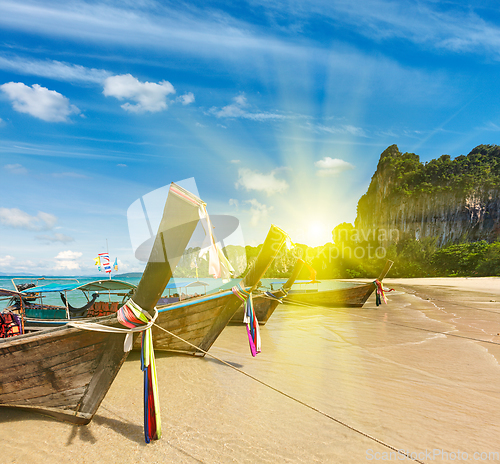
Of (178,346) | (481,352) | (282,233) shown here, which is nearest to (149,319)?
(282,233)

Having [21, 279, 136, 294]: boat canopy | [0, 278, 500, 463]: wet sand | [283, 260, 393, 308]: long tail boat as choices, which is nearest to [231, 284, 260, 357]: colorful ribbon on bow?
[0, 278, 500, 463]: wet sand

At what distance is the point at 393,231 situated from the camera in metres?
80.8

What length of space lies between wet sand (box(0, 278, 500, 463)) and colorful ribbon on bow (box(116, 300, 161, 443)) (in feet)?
1.41

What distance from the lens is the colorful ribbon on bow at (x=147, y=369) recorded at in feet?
11.7

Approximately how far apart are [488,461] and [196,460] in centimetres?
384

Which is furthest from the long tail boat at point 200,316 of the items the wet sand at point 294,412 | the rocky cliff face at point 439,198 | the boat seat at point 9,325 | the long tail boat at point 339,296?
the rocky cliff face at point 439,198

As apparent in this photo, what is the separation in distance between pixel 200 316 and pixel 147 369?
118 inches

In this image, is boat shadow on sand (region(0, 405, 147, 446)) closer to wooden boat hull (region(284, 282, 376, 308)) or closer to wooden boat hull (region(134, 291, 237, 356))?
wooden boat hull (region(134, 291, 237, 356))

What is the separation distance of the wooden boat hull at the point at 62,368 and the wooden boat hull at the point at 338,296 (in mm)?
14761

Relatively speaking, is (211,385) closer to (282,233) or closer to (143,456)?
(143,456)

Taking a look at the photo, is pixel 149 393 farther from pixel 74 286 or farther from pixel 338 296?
pixel 338 296

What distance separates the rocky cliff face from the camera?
68.2 meters

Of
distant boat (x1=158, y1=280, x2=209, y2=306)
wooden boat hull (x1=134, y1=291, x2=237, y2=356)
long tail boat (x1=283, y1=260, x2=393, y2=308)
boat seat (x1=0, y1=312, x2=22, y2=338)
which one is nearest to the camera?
wooden boat hull (x1=134, y1=291, x2=237, y2=356)

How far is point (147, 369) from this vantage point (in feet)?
12.0
